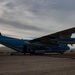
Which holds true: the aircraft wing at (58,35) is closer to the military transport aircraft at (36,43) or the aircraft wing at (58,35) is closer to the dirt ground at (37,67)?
the military transport aircraft at (36,43)

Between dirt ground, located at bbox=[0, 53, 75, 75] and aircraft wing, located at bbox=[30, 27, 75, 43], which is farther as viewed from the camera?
aircraft wing, located at bbox=[30, 27, 75, 43]

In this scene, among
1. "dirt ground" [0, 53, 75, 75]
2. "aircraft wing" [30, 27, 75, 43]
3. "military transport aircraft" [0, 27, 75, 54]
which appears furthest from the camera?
"military transport aircraft" [0, 27, 75, 54]

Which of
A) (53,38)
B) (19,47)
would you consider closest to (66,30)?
(53,38)

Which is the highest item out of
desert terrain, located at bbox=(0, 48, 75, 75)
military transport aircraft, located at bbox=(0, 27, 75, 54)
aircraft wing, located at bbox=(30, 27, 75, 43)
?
aircraft wing, located at bbox=(30, 27, 75, 43)

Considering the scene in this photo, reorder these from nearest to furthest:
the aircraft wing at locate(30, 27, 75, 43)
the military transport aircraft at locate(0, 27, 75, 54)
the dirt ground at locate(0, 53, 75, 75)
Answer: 1. the dirt ground at locate(0, 53, 75, 75)
2. the aircraft wing at locate(30, 27, 75, 43)
3. the military transport aircraft at locate(0, 27, 75, 54)

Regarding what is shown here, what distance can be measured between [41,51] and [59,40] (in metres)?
5.38

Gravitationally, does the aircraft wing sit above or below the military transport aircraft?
above

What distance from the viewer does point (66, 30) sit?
31156mm

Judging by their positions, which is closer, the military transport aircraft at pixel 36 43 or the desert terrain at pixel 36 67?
the desert terrain at pixel 36 67

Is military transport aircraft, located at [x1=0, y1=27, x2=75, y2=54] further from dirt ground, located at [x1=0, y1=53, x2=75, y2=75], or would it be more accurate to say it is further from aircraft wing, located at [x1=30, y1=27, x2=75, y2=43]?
dirt ground, located at [x1=0, y1=53, x2=75, y2=75]

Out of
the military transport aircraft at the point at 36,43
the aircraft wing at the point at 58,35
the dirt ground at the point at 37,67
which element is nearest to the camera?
the dirt ground at the point at 37,67

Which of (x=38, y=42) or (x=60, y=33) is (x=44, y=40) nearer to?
(x=38, y=42)

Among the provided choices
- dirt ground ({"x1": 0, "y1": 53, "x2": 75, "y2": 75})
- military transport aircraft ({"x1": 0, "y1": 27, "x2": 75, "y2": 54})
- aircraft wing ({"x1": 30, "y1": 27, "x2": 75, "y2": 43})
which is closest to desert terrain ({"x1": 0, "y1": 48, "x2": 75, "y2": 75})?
dirt ground ({"x1": 0, "y1": 53, "x2": 75, "y2": 75})

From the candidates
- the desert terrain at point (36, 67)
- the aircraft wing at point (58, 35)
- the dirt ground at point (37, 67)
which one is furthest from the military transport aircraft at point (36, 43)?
the dirt ground at point (37, 67)
